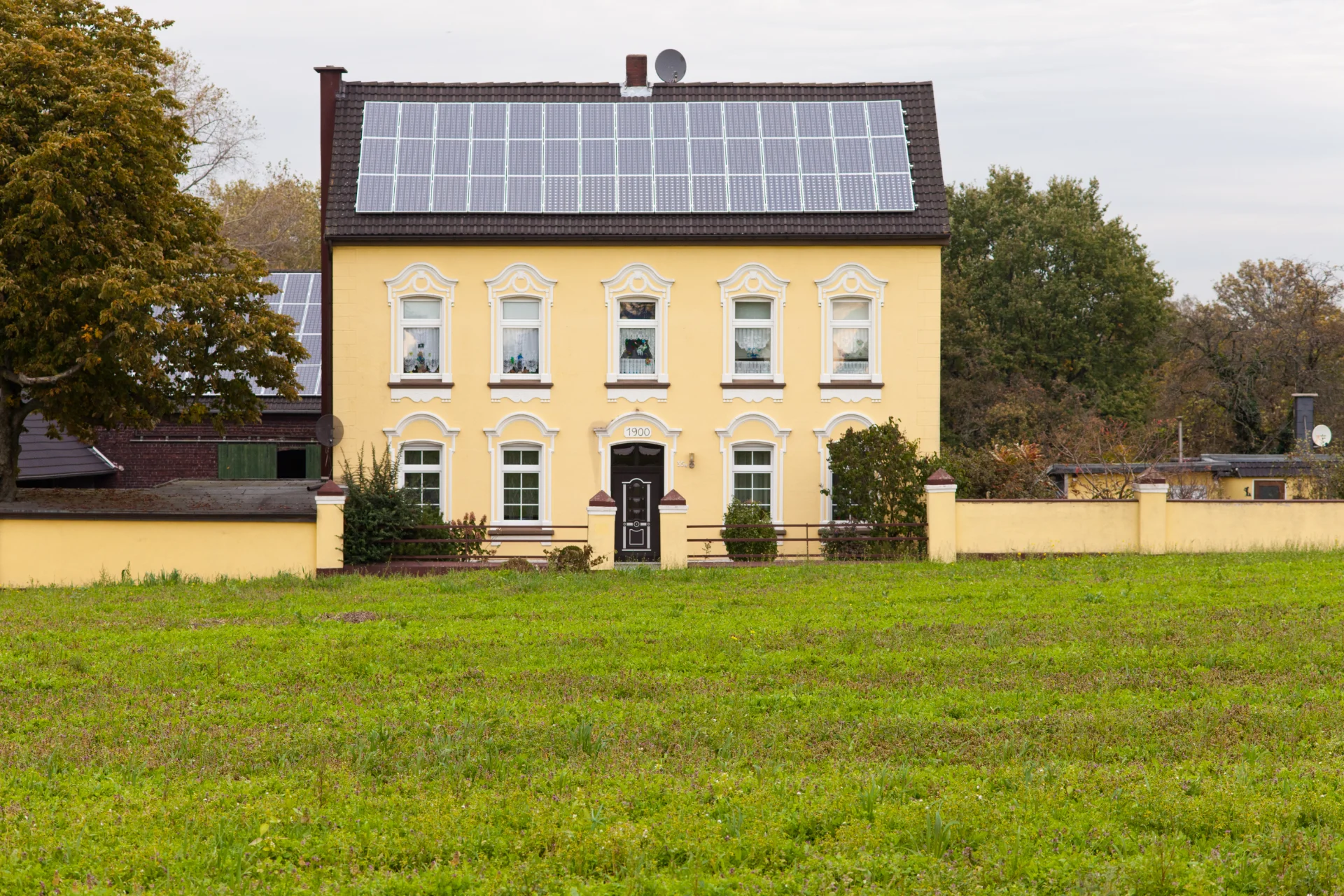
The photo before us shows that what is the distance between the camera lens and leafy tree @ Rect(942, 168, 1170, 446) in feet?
161

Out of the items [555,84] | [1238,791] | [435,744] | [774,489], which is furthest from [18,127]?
[1238,791]

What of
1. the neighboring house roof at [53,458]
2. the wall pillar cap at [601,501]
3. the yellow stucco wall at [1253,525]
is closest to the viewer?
the wall pillar cap at [601,501]

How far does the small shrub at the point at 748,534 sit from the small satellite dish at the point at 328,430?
310 inches

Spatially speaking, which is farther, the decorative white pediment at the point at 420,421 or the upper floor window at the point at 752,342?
the upper floor window at the point at 752,342

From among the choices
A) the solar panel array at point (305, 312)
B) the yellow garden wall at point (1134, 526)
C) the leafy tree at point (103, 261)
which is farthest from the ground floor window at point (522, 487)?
the yellow garden wall at point (1134, 526)

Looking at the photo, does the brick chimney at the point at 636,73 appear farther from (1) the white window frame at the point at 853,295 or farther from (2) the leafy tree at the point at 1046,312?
(2) the leafy tree at the point at 1046,312

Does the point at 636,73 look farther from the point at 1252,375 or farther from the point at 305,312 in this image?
the point at 1252,375

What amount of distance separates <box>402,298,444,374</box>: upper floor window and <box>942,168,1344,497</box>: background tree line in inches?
1012

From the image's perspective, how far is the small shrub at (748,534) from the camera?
2303cm

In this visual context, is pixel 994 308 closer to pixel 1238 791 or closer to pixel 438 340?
pixel 438 340

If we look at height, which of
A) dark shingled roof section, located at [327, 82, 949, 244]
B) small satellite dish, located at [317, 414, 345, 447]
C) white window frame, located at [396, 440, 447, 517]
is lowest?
white window frame, located at [396, 440, 447, 517]

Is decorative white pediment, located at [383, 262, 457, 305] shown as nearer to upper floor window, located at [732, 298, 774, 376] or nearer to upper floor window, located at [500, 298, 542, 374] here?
upper floor window, located at [500, 298, 542, 374]

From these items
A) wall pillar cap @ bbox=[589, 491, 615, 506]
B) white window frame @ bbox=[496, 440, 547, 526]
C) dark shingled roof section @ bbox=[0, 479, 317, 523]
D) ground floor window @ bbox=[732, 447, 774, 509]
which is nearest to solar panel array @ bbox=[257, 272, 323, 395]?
dark shingled roof section @ bbox=[0, 479, 317, 523]

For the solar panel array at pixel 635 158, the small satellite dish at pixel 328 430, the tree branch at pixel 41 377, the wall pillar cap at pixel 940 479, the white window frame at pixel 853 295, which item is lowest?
the wall pillar cap at pixel 940 479
